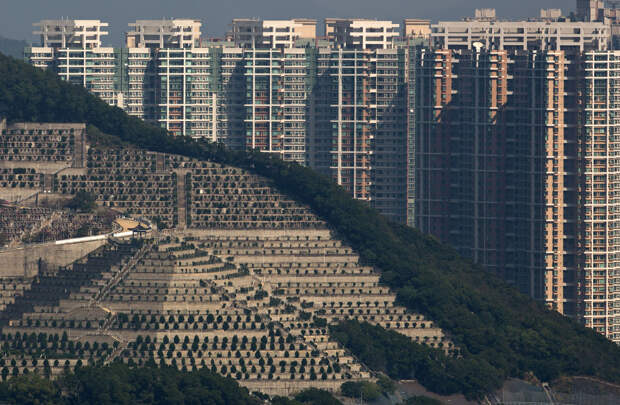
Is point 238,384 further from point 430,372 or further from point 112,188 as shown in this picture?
point 112,188

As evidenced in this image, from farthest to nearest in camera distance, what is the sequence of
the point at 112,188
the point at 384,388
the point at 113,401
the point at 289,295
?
the point at 112,188 < the point at 289,295 < the point at 384,388 < the point at 113,401

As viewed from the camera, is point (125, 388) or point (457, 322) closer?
point (125, 388)

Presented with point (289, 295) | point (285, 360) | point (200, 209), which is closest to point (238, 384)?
point (285, 360)

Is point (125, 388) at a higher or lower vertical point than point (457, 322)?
lower

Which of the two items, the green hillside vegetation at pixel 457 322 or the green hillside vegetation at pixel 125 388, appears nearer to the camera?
the green hillside vegetation at pixel 125 388

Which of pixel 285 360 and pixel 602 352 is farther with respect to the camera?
pixel 602 352

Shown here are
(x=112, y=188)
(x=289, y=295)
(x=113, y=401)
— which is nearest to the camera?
(x=113, y=401)

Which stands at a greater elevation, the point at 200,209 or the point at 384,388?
the point at 200,209

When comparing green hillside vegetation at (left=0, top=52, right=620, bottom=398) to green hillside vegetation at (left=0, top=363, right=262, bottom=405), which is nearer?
green hillside vegetation at (left=0, top=363, right=262, bottom=405)
